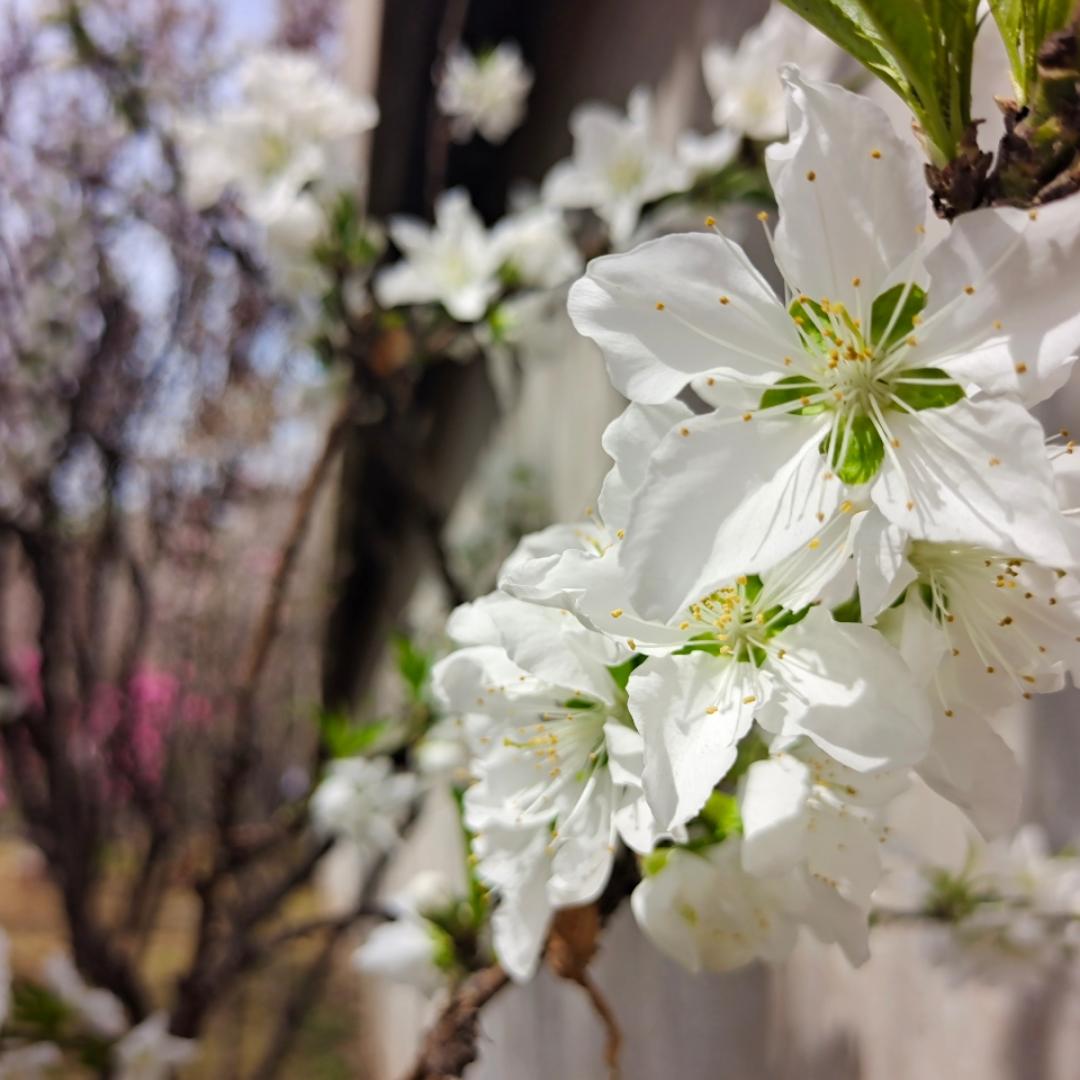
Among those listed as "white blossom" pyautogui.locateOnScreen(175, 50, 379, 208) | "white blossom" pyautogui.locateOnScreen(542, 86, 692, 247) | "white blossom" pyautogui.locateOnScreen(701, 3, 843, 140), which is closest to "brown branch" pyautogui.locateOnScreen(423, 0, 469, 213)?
"white blossom" pyautogui.locateOnScreen(175, 50, 379, 208)

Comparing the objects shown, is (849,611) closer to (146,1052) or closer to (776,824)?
(776,824)

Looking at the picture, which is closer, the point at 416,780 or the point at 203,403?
the point at 416,780

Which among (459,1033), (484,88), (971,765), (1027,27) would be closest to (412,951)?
(459,1033)

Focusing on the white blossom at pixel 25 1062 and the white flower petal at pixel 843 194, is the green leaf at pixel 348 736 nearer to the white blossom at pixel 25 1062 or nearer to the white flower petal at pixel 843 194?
the white blossom at pixel 25 1062

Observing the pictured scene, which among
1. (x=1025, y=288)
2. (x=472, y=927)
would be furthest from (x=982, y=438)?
(x=472, y=927)

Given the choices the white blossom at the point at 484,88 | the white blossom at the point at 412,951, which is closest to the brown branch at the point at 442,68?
the white blossom at the point at 484,88

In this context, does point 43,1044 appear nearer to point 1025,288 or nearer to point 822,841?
point 822,841
